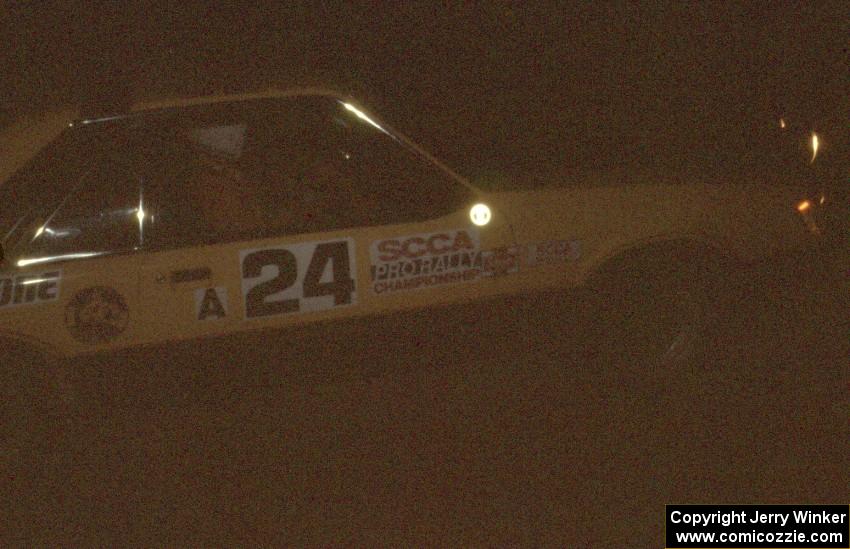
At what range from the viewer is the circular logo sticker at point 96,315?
4.64 metres

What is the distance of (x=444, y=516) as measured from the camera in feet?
14.7

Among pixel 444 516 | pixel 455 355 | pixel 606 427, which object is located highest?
pixel 455 355

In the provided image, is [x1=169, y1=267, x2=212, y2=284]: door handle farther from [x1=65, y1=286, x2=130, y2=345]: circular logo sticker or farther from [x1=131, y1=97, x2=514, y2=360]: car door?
[x1=65, y1=286, x2=130, y2=345]: circular logo sticker

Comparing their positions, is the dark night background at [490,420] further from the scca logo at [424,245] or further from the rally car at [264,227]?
the scca logo at [424,245]

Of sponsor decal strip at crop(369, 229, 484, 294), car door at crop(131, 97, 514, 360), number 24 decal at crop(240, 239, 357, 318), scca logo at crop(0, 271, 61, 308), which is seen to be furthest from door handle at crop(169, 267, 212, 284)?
sponsor decal strip at crop(369, 229, 484, 294)

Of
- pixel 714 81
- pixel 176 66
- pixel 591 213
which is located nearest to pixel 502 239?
pixel 591 213

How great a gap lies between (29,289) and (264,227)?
1.02 m

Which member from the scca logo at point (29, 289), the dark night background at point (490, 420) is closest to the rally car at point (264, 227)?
the scca logo at point (29, 289)

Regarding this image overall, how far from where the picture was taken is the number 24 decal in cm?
475

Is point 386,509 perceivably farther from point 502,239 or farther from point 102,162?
point 102,162

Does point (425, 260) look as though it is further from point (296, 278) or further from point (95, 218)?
point (95, 218)

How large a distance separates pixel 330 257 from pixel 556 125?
1455mm

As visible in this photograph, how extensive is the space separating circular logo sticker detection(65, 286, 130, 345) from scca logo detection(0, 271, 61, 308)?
0.33ft

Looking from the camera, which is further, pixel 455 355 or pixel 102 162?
pixel 455 355
